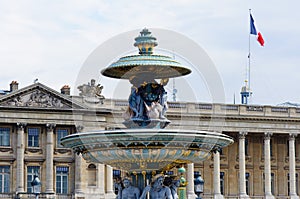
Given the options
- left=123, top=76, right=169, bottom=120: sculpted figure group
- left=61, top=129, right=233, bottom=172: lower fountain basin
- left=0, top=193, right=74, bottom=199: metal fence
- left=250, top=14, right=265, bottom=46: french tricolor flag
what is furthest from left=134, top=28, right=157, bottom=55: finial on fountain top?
left=0, top=193, right=74, bottom=199: metal fence

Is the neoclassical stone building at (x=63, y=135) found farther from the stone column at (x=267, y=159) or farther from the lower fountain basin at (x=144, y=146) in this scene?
the lower fountain basin at (x=144, y=146)

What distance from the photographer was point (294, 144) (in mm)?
91875

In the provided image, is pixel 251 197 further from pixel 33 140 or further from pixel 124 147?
pixel 124 147

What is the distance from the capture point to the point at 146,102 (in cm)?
2412

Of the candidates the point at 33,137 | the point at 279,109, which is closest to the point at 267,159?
the point at 279,109

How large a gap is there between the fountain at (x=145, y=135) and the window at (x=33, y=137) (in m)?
57.4

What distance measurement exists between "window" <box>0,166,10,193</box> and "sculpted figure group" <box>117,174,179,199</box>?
57984 millimetres

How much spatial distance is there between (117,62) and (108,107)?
55.2 metres

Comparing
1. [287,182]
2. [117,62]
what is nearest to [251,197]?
[287,182]

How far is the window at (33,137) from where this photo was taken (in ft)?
268

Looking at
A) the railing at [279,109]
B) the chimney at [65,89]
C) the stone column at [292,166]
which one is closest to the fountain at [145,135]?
the chimney at [65,89]

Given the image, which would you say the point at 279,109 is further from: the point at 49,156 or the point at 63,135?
the point at 49,156

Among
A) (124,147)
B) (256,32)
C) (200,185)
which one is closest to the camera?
(124,147)

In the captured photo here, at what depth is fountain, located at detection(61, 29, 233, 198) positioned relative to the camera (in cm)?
2255
